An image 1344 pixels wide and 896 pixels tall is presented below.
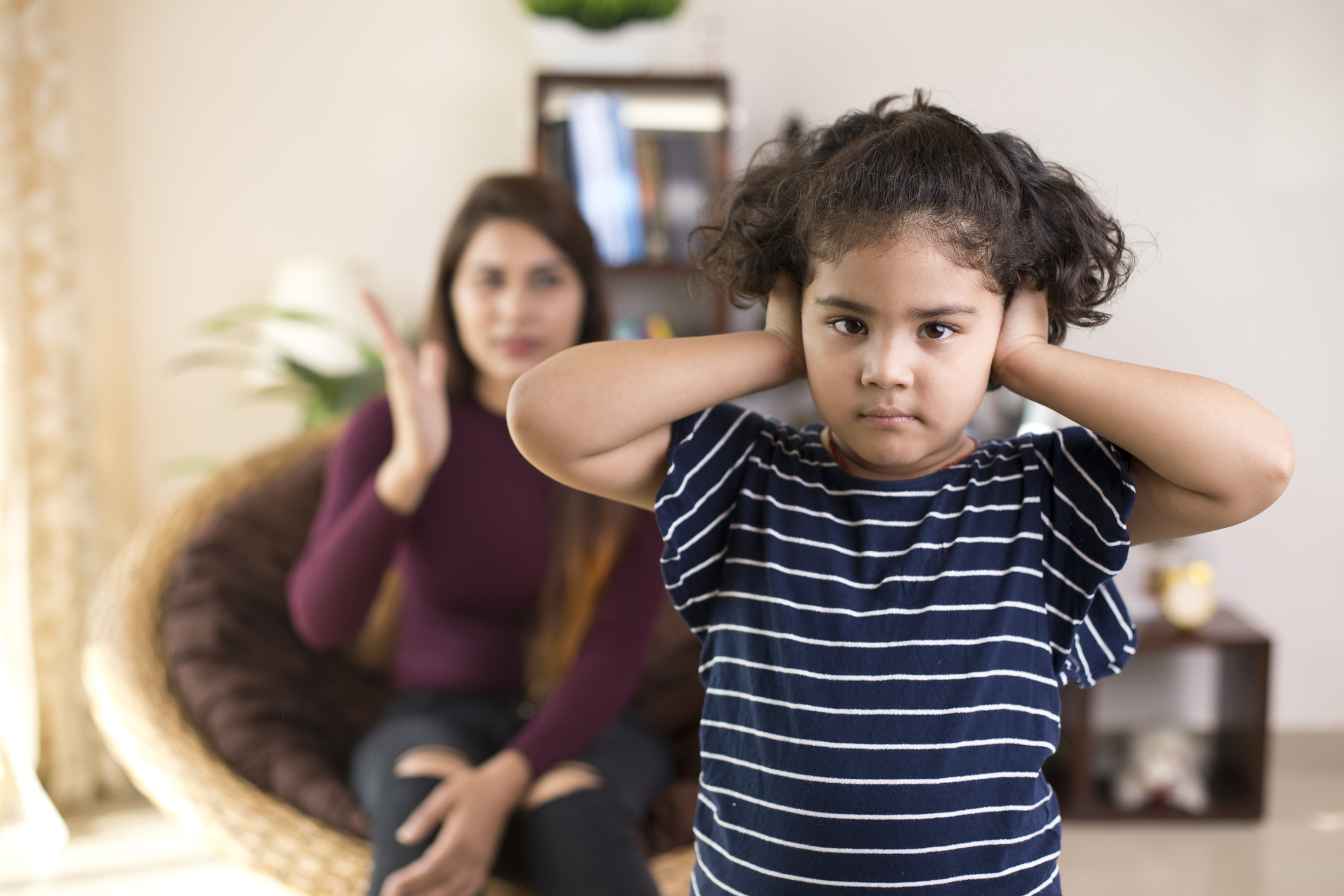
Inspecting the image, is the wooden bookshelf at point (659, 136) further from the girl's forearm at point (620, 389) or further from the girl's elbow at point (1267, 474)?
the girl's elbow at point (1267, 474)

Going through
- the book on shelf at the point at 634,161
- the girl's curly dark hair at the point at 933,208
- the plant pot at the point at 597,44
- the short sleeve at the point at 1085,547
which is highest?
the plant pot at the point at 597,44

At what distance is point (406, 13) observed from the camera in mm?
2340

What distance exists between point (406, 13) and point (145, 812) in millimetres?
1913

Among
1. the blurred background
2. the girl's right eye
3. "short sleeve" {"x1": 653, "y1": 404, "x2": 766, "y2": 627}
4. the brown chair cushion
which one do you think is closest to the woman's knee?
the brown chair cushion

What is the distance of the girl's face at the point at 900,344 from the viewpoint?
0.66 m

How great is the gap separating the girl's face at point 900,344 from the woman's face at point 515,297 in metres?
0.75

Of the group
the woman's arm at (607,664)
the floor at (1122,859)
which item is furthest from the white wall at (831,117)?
the woman's arm at (607,664)

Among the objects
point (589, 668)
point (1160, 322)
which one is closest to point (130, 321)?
point (589, 668)

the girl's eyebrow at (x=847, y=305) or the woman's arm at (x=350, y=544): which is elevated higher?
the girl's eyebrow at (x=847, y=305)

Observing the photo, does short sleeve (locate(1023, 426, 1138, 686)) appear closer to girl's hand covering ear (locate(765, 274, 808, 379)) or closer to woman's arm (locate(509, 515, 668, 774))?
girl's hand covering ear (locate(765, 274, 808, 379))

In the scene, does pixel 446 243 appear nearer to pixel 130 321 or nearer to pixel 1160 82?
pixel 130 321

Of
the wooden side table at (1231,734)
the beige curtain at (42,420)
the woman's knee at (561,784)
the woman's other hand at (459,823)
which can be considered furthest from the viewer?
the wooden side table at (1231,734)

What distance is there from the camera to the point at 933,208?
2.19 ft

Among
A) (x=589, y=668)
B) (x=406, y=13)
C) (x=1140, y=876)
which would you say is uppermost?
(x=406, y=13)
